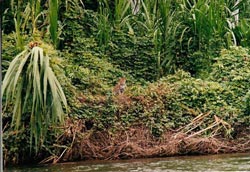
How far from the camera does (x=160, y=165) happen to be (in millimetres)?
6332

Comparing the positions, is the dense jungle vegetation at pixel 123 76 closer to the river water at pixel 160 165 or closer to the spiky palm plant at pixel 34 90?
the spiky palm plant at pixel 34 90

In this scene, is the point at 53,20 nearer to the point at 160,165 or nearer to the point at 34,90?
the point at 34,90

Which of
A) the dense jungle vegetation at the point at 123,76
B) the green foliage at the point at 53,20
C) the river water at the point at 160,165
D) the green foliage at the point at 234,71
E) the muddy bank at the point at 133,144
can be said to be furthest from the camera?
the green foliage at the point at 234,71

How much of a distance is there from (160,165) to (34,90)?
190 centimetres

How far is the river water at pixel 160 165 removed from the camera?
5961mm

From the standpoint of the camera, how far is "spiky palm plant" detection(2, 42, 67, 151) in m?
5.86

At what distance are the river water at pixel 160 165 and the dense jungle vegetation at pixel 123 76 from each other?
30cm

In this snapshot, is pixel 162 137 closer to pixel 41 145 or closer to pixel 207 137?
pixel 207 137

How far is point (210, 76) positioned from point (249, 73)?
747 mm

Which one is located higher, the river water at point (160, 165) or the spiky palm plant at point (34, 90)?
the spiky palm plant at point (34, 90)

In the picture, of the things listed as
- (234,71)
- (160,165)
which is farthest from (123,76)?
(160,165)

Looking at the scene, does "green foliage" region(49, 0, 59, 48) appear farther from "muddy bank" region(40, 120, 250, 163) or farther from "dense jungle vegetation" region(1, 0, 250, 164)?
"muddy bank" region(40, 120, 250, 163)

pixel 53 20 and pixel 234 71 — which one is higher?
pixel 53 20

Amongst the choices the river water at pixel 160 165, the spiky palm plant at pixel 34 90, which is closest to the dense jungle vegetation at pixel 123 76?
the spiky palm plant at pixel 34 90
